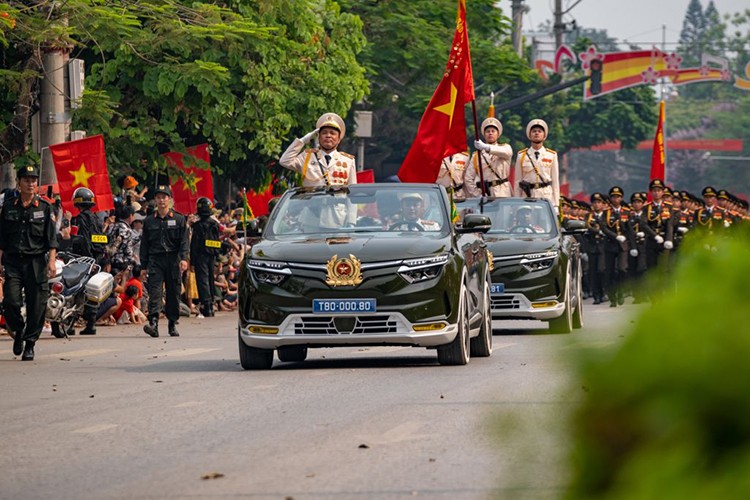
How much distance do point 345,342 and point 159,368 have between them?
224 centimetres

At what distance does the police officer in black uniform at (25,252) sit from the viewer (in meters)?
17.3

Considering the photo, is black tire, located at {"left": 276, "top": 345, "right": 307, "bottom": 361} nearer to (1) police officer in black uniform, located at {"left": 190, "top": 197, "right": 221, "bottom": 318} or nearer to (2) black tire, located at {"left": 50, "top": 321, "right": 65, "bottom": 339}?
(2) black tire, located at {"left": 50, "top": 321, "right": 65, "bottom": 339}

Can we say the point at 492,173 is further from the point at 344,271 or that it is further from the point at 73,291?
the point at 344,271

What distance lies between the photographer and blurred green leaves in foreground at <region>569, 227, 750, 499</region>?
200 cm

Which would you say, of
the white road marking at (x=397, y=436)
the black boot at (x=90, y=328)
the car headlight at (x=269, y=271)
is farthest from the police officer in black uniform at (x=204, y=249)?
the white road marking at (x=397, y=436)

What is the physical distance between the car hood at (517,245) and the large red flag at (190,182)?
10.4m

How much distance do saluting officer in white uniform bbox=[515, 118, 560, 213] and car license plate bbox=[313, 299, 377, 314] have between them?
1080 cm

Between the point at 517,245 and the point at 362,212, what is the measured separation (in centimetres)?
549

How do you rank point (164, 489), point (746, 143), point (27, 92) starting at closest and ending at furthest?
point (164, 489) → point (27, 92) → point (746, 143)

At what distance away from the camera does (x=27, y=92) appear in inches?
1036

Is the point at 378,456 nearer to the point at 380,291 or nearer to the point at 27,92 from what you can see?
the point at 380,291

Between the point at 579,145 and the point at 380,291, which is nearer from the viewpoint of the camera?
the point at 380,291

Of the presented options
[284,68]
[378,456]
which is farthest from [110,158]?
[378,456]

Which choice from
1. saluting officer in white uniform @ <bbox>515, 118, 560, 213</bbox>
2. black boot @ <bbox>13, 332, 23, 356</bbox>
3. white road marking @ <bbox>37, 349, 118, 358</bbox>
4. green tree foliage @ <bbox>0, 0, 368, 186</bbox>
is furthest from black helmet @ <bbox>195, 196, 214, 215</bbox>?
black boot @ <bbox>13, 332, 23, 356</bbox>
